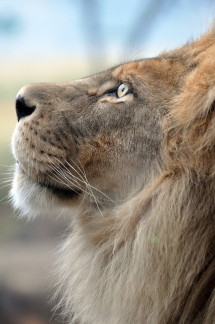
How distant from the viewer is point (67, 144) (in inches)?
32.9

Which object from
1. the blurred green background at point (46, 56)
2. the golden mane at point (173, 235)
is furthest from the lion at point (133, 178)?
the blurred green background at point (46, 56)

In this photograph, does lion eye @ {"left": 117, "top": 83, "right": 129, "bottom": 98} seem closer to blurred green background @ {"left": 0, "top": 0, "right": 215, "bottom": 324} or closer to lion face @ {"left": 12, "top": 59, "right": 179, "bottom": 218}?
lion face @ {"left": 12, "top": 59, "right": 179, "bottom": 218}

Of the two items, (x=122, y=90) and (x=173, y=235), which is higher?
(x=122, y=90)

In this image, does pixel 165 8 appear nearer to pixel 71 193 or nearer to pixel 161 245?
pixel 71 193

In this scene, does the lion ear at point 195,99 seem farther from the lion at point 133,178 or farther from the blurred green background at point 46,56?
the blurred green background at point 46,56

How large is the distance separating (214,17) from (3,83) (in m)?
0.62

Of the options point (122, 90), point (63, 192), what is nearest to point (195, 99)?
point (122, 90)

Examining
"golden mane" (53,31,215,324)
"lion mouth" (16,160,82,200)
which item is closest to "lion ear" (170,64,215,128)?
"golden mane" (53,31,215,324)

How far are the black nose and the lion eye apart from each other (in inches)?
7.0

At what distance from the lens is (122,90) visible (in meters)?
0.89

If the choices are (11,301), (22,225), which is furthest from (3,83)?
(11,301)

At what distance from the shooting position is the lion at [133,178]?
720 millimetres

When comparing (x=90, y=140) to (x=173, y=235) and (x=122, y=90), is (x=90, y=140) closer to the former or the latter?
(x=122, y=90)

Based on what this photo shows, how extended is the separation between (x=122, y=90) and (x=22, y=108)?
208mm
